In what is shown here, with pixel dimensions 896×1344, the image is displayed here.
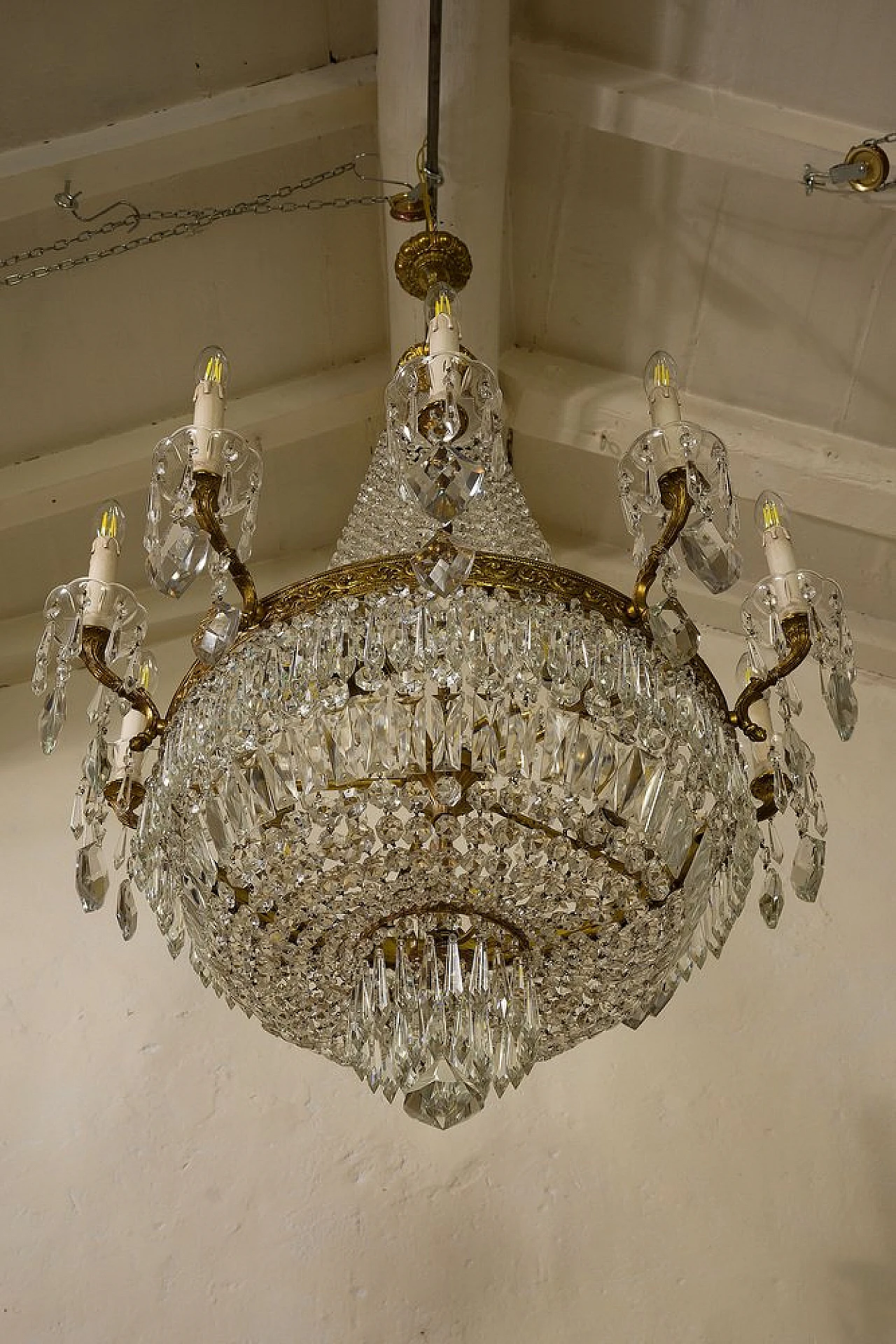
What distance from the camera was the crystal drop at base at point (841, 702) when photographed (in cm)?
136

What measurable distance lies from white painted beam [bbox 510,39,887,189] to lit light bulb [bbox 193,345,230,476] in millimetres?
1171

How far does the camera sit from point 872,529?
9.21ft

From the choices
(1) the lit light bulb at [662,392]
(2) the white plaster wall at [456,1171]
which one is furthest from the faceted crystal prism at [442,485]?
(2) the white plaster wall at [456,1171]

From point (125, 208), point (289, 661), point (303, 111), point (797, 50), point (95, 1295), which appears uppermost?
point (797, 50)

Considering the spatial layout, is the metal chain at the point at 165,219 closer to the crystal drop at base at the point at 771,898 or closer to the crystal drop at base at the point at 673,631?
the crystal drop at base at the point at 673,631

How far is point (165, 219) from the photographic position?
2.58 m

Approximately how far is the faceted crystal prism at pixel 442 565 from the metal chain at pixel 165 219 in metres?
1.28

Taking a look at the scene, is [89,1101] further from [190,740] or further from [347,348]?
[347,348]

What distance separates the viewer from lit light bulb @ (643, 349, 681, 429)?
1499mm

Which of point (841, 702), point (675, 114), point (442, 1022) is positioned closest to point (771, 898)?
point (841, 702)

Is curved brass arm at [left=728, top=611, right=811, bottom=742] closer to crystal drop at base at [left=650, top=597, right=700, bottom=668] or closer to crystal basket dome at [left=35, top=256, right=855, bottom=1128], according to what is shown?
crystal basket dome at [left=35, top=256, right=855, bottom=1128]

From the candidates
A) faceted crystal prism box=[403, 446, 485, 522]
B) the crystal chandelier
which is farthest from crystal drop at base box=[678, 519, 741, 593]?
faceted crystal prism box=[403, 446, 485, 522]

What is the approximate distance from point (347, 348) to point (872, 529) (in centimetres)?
114

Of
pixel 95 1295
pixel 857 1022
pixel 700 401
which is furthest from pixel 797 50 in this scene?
pixel 95 1295
